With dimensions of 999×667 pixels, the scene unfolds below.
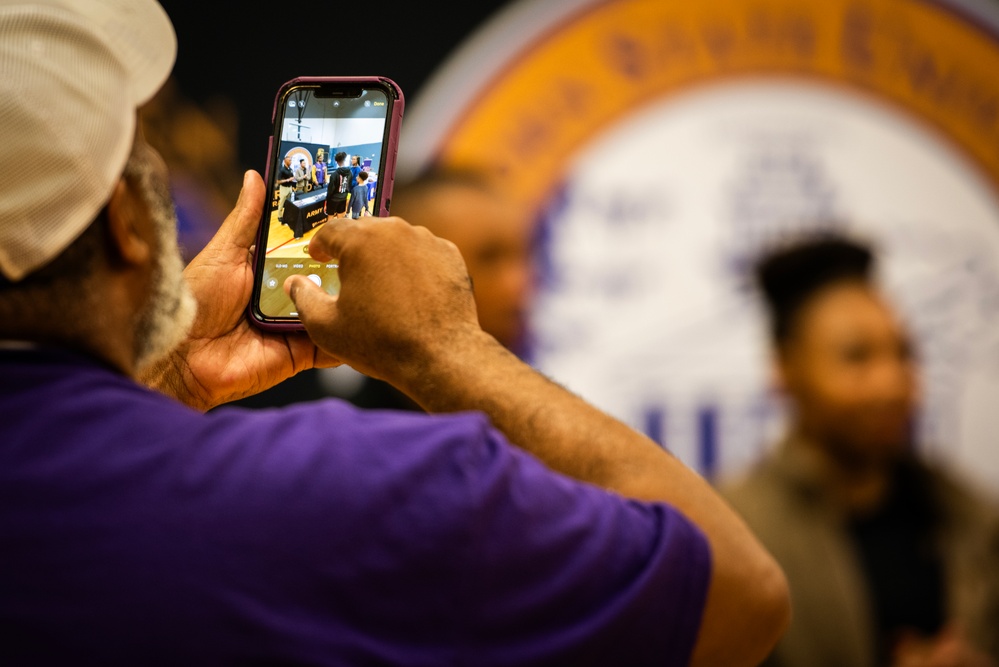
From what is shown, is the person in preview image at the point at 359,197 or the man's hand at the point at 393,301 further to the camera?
the person in preview image at the point at 359,197

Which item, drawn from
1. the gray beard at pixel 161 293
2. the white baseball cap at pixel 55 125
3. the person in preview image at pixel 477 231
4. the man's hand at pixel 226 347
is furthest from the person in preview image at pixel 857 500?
the white baseball cap at pixel 55 125

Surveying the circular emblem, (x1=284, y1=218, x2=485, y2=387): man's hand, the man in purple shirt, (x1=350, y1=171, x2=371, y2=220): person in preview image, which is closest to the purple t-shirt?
the man in purple shirt

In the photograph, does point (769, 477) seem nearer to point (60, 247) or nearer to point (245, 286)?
point (245, 286)

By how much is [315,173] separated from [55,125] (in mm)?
392

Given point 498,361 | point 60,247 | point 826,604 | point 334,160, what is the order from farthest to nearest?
point 826,604, point 334,160, point 498,361, point 60,247

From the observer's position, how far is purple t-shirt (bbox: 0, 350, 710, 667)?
1.87ft

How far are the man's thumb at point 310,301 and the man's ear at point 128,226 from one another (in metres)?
0.16

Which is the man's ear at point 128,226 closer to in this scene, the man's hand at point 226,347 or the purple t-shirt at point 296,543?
the purple t-shirt at point 296,543

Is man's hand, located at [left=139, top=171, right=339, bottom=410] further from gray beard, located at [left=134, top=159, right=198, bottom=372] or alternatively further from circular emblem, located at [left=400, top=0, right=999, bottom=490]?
circular emblem, located at [left=400, top=0, right=999, bottom=490]

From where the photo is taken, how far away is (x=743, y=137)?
243 cm

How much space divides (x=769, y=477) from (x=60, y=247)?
1.76m

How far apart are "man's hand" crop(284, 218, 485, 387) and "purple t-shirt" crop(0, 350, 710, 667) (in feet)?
0.36

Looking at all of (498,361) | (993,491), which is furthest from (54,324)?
(993,491)

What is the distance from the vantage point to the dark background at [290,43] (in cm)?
235
